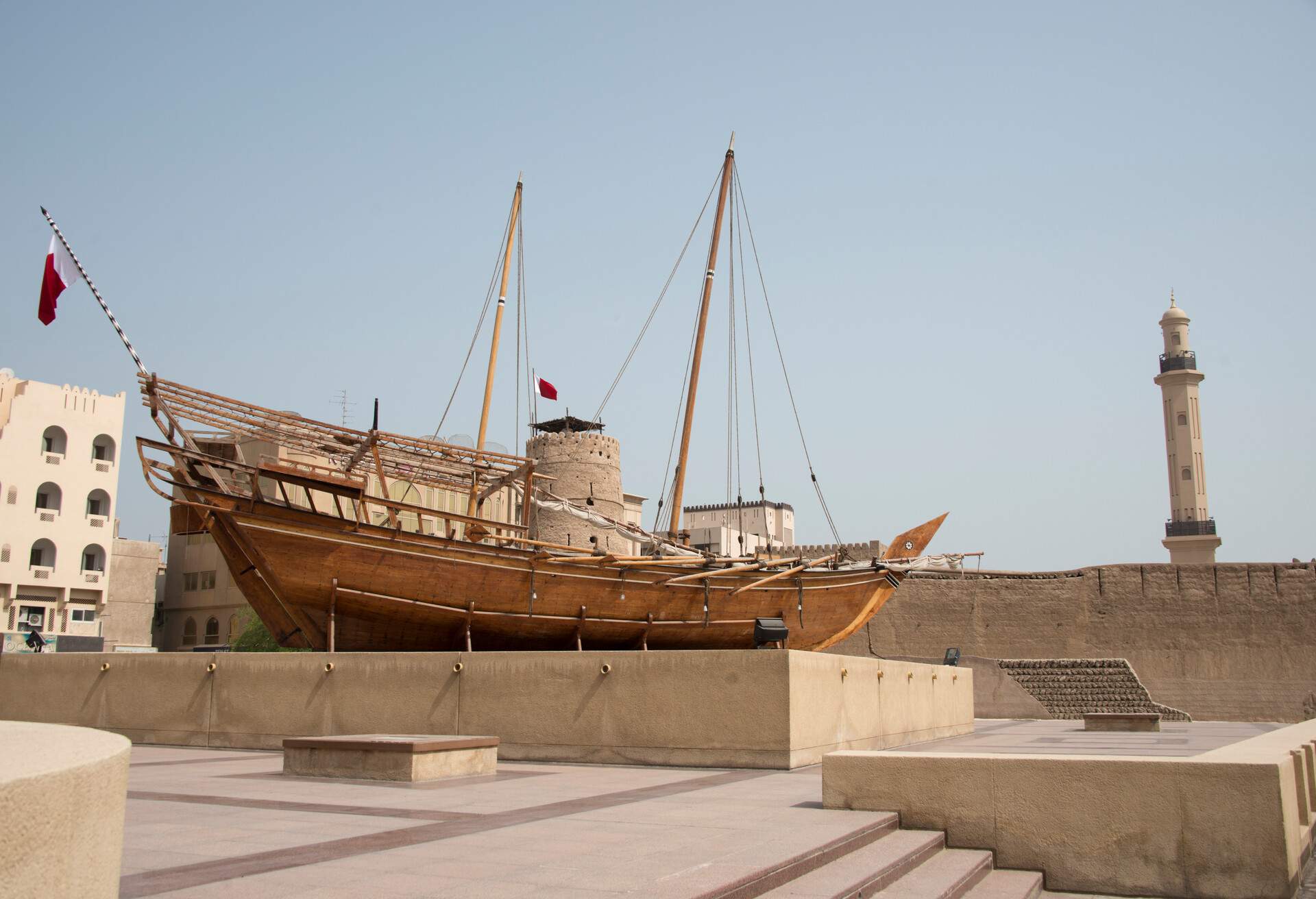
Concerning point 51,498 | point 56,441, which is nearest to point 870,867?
point 51,498

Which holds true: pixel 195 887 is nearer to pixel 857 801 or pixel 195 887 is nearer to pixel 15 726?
pixel 15 726

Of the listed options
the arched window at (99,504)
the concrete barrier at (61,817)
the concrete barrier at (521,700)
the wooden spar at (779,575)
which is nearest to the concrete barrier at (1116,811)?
the concrete barrier at (521,700)

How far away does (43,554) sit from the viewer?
3572 cm

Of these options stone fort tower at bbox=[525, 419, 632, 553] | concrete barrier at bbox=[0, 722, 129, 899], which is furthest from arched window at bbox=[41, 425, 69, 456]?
concrete barrier at bbox=[0, 722, 129, 899]

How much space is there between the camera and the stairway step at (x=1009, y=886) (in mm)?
4996

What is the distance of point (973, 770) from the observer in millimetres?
5773

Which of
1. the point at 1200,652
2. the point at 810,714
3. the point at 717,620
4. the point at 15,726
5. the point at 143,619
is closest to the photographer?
the point at 15,726

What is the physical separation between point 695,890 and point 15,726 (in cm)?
235

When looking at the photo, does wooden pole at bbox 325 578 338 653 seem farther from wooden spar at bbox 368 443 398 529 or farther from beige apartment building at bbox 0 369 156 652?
beige apartment building at bbox 0 369 156 652

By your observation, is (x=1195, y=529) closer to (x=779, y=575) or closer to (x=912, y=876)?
(x=779, y=575)

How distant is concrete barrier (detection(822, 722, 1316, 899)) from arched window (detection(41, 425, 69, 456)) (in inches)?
1471

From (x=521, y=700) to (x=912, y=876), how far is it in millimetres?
5405

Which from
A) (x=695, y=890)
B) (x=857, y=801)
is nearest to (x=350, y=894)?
(x=695, y=890)

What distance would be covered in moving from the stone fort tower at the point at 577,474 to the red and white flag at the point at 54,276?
58.6ft
